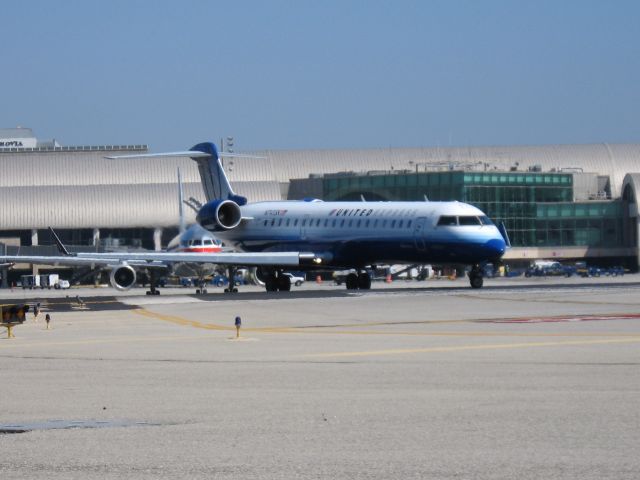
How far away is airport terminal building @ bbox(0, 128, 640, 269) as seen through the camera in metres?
117

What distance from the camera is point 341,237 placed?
5650 cm

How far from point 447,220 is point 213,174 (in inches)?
604

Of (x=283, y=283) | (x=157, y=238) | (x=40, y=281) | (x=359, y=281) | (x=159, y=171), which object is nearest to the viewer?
(x=283, y=283)

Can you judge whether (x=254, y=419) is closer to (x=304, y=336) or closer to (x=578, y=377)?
(x=578, y=377)

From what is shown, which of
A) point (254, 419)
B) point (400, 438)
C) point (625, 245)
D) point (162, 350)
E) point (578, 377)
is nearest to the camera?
point (400, 438)

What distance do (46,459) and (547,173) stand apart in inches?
4296

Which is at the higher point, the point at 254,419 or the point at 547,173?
the point at 547,173

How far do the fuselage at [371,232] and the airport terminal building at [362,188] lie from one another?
5544 centimetres

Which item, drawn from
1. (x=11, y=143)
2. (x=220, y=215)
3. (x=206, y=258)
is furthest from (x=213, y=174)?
(x=11, y=143)

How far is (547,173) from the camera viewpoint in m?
119

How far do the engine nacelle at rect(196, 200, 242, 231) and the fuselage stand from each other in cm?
34

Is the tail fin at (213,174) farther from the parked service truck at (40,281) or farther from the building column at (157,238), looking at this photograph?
→ the building column at (157,238)

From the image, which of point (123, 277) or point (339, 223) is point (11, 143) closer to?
point (123, 277)

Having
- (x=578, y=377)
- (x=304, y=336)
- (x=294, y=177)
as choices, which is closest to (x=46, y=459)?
(x=578, y=377)
